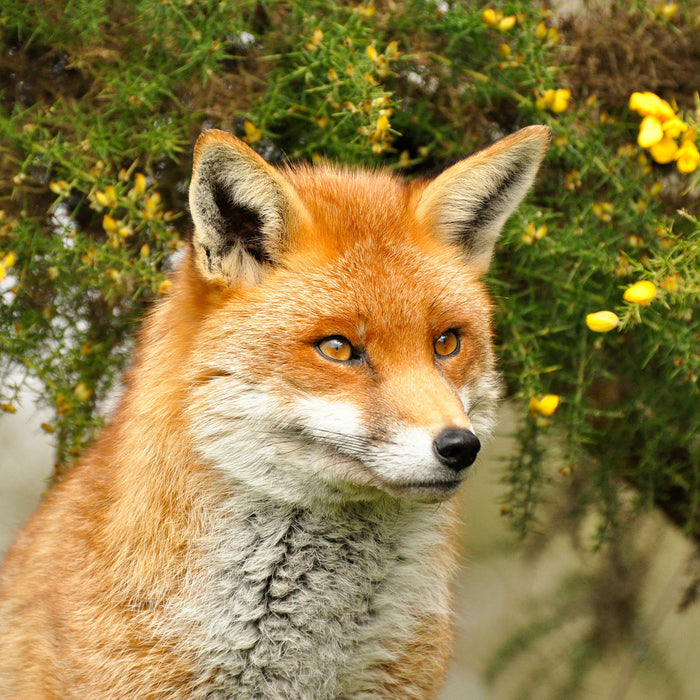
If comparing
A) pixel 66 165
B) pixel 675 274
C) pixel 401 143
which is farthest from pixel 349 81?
pixel 675 274

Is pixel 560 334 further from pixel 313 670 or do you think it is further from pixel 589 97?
pixel 313 670

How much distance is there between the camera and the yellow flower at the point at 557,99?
11.6 ft

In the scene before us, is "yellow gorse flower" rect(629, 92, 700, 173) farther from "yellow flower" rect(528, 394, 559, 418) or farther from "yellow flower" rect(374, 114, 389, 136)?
"yellow flower" rect(528, 394, 559, 418)

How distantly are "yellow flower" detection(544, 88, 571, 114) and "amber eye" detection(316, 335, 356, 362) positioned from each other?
158cm

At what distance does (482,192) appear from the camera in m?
3.05

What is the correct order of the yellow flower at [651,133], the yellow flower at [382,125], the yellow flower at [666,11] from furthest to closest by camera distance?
the yellow flower at [666,11] < the yellow flower at [382,125] < the yellow flower at [651,133]

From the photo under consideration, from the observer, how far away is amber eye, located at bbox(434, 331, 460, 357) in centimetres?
277

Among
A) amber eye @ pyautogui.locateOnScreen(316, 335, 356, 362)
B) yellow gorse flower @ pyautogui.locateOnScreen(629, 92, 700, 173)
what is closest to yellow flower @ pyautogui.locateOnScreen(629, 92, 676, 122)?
yellow gorse flower @ pyautogui.locateOnScreen(629, 92, 700, 173)


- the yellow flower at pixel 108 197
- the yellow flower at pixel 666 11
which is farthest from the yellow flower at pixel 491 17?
the yellow flower at pixel 108 197

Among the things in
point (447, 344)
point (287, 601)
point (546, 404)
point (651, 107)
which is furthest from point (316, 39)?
point (287, 601)

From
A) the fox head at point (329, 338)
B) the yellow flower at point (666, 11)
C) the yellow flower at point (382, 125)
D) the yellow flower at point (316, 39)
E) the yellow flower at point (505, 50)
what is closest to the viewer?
the fox head at point (329, 338)

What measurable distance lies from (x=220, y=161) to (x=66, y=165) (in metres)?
1.15

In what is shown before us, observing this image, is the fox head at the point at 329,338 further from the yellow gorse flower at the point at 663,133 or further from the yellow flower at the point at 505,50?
the yellow flower at the point at 505,50

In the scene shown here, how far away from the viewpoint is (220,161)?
8.44 feet
